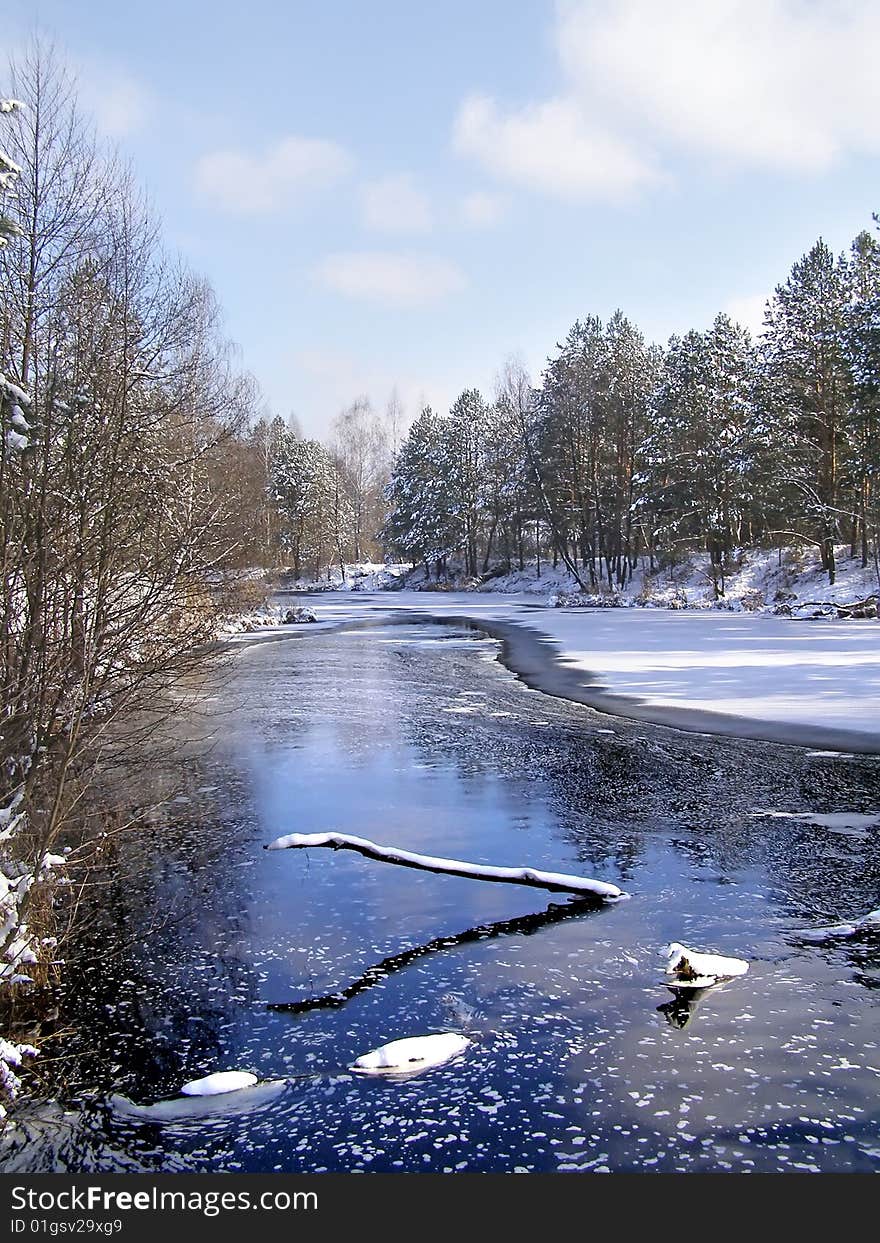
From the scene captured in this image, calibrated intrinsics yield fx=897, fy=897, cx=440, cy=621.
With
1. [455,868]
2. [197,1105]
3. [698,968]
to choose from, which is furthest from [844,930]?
[197,1105]

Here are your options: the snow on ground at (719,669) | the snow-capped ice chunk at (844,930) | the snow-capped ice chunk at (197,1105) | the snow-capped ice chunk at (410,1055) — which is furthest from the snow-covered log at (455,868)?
the snow-capped ice chunk at (197,1105)

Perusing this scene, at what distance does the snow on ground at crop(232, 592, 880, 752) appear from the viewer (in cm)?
1345

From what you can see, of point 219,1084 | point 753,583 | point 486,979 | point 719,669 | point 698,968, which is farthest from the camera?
point 753,583

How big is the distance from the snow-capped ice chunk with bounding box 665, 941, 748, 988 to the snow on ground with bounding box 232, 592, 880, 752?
613cm

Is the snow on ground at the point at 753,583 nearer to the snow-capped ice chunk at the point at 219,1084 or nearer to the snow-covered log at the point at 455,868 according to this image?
the snow-covered log at the point at 455,868

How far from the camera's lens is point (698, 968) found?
5461 mm

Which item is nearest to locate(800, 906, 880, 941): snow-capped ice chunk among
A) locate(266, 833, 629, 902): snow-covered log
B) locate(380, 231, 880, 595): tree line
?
locate(266, 833, 629, 902): snow-covered log

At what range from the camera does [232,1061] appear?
4.73 meters

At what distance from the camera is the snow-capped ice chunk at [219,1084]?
4457 mm

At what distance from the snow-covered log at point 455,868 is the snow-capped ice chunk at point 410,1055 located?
2328mm

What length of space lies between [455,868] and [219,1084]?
3229mm

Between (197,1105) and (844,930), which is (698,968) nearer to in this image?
(844,930)

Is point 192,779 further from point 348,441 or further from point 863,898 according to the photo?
point 348,441

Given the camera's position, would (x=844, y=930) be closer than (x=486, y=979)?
No
